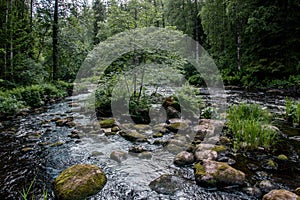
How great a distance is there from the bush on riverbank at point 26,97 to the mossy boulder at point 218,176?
260 inches

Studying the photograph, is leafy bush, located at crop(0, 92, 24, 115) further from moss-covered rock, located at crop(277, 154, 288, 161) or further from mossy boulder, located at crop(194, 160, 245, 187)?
moss-covered rock, located at crop(277, 154, 288, 161)

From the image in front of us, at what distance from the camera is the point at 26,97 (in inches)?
340

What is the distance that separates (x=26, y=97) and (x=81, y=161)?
20.2 feet

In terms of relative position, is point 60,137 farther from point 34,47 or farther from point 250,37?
point 250,37

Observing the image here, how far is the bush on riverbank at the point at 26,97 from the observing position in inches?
282

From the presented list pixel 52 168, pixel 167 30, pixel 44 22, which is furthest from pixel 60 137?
pixel 44 22

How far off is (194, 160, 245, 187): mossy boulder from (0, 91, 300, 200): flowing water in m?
0.10

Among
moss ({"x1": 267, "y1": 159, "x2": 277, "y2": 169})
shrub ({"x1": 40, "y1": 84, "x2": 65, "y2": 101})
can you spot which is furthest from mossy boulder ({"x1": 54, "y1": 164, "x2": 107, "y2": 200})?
shrub ({"x1": 40, "y1": 84, "x2": 65, "y2": 101})

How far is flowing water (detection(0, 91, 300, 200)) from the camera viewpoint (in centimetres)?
285

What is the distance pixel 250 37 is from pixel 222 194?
14.4 metres

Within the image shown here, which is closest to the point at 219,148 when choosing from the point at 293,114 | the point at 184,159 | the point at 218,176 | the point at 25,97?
the point at 184,159

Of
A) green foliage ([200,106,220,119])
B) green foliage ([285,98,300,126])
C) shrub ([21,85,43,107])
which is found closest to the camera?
green foliage ([285,98,300,126])

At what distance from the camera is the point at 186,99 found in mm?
6617

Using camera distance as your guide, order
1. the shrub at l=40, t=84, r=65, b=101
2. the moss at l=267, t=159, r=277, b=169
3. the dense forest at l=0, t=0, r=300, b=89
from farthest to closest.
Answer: the shrub at l=40, t=84, r=65, b=101 → the dense forest at l=0, t=0, r=300, b=89 → the moss at l=267, t=159, r=277, b=169
